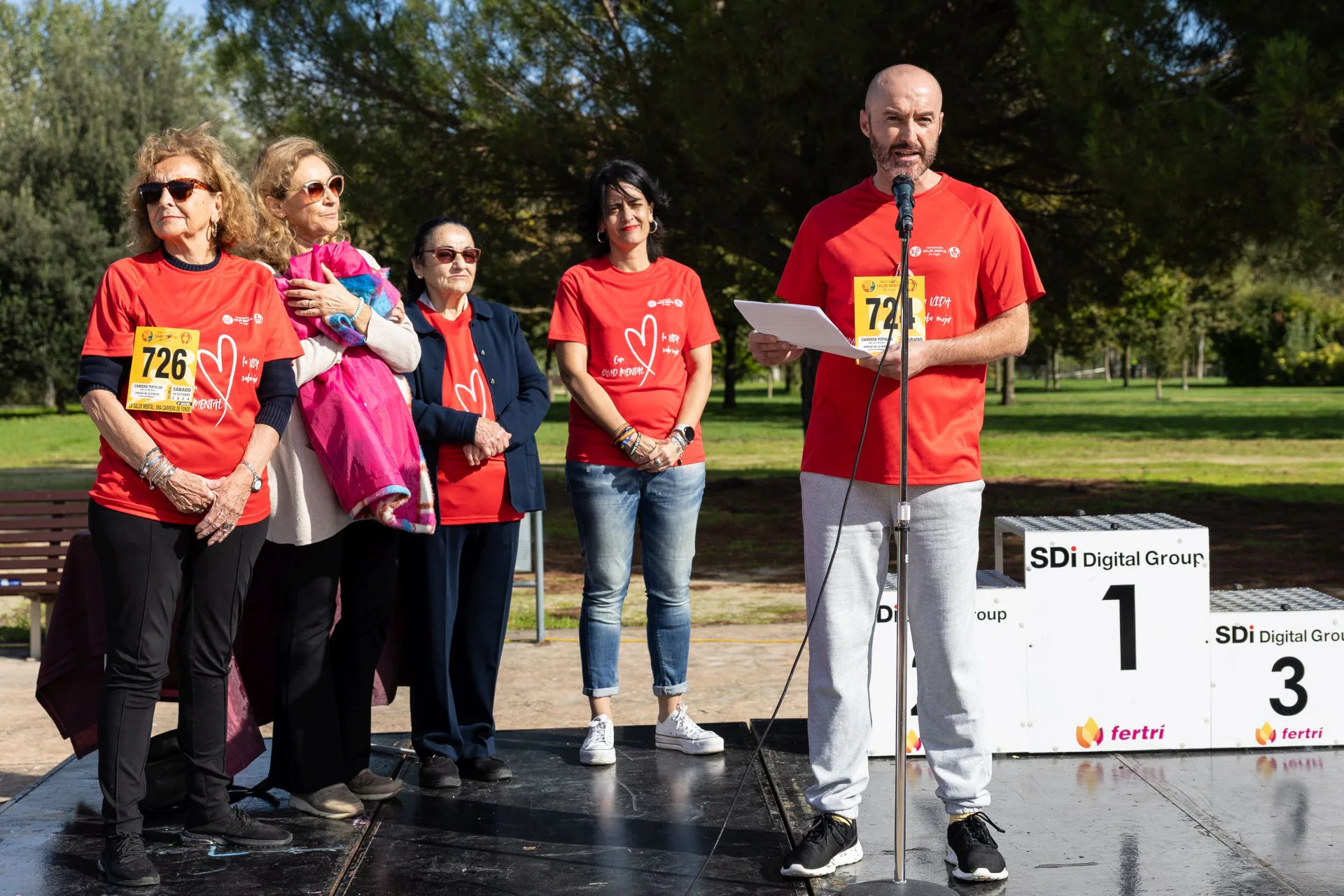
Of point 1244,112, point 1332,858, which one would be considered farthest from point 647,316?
point 1244,112

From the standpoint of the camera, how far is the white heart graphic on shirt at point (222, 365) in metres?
3.47

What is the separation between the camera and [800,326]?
312 centimetres

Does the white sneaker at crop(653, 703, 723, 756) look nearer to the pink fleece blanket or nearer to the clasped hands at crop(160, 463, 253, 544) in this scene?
the pink fleece blanket

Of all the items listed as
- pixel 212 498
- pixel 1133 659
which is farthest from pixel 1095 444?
pixel 212 498

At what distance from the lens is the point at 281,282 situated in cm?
389

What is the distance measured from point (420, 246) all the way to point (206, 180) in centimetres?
95

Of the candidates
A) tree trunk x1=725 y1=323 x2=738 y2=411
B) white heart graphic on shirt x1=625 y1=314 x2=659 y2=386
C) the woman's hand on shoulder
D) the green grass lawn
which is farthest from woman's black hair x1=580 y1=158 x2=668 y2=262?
tree trunk x1=725 y1=323 x2=738 y2=411

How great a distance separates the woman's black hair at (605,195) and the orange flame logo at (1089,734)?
7.27 feet

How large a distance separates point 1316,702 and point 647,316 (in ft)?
8.77

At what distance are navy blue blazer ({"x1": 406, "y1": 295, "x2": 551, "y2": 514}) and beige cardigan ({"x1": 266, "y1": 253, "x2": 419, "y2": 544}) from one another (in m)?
0.41

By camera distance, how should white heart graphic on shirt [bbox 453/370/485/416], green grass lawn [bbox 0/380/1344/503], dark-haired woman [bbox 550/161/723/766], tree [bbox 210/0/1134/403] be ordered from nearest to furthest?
white heart graphic on shirt [bbox 453/370/485/416] → dark-haired woman [bbox 550/161/723/766] → tree [bbox 210/0/1134/403] → green grass lawn [bbox 0/380/1344/503]

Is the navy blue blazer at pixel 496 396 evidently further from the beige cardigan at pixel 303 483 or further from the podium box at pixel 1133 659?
the podium box at pixel 1133 659

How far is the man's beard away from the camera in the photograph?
131 inches

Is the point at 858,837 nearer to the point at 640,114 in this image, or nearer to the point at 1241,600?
the point at 1241,600
